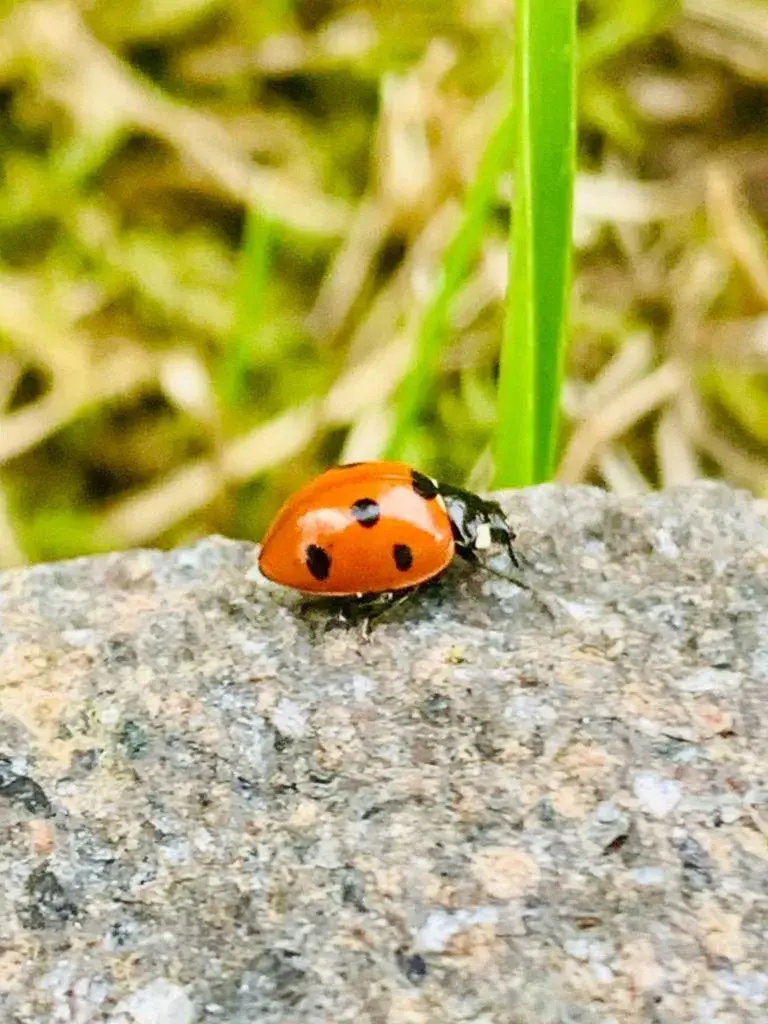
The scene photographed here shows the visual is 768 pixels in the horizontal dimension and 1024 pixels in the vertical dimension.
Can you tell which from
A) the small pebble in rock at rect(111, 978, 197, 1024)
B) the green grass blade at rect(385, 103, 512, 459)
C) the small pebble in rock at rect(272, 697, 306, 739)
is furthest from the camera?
the green grass blade at rect(385, 103, 512, 459)

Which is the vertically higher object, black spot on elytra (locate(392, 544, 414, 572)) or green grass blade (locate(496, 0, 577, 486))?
green grass blade (locate(496, 0, 577, 486))

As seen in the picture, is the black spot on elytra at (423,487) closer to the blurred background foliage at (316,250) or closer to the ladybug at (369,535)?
the ladybug at (369,535)

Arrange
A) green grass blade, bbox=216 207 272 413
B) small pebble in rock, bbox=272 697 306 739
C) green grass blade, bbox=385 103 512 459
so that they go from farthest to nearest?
green grass blade, bbox=216 207 272 413, green grass blade, bbox=385 103 512 459, small pebble in rock, bbox=272 697 306 739

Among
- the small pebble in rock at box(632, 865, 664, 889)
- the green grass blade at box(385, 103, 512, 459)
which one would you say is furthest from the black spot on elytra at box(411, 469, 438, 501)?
the small pebble in rock at box(632, 865, 664, 889)

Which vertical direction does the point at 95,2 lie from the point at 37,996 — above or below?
above

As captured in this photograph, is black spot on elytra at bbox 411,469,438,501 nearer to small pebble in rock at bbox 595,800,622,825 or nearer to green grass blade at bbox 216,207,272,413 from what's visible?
small pebble in rock at bbox 595,800,622,825

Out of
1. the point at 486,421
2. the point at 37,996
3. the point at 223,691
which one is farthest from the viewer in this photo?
the point at 486,421

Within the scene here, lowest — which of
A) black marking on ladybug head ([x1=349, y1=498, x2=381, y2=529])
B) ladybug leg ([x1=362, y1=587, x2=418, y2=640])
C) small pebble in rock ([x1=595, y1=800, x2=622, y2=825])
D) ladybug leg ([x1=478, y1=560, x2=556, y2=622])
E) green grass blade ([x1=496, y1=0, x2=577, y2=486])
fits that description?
small pebble in rock ([x1=595, y1=800, x2=622, y2=825])

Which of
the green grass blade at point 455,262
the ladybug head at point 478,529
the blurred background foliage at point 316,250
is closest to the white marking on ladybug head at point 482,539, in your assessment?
the ladybug head at point 478,529

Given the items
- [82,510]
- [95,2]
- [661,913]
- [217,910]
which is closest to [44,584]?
[217,910]

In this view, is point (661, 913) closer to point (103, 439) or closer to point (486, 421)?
point (486, 421)
